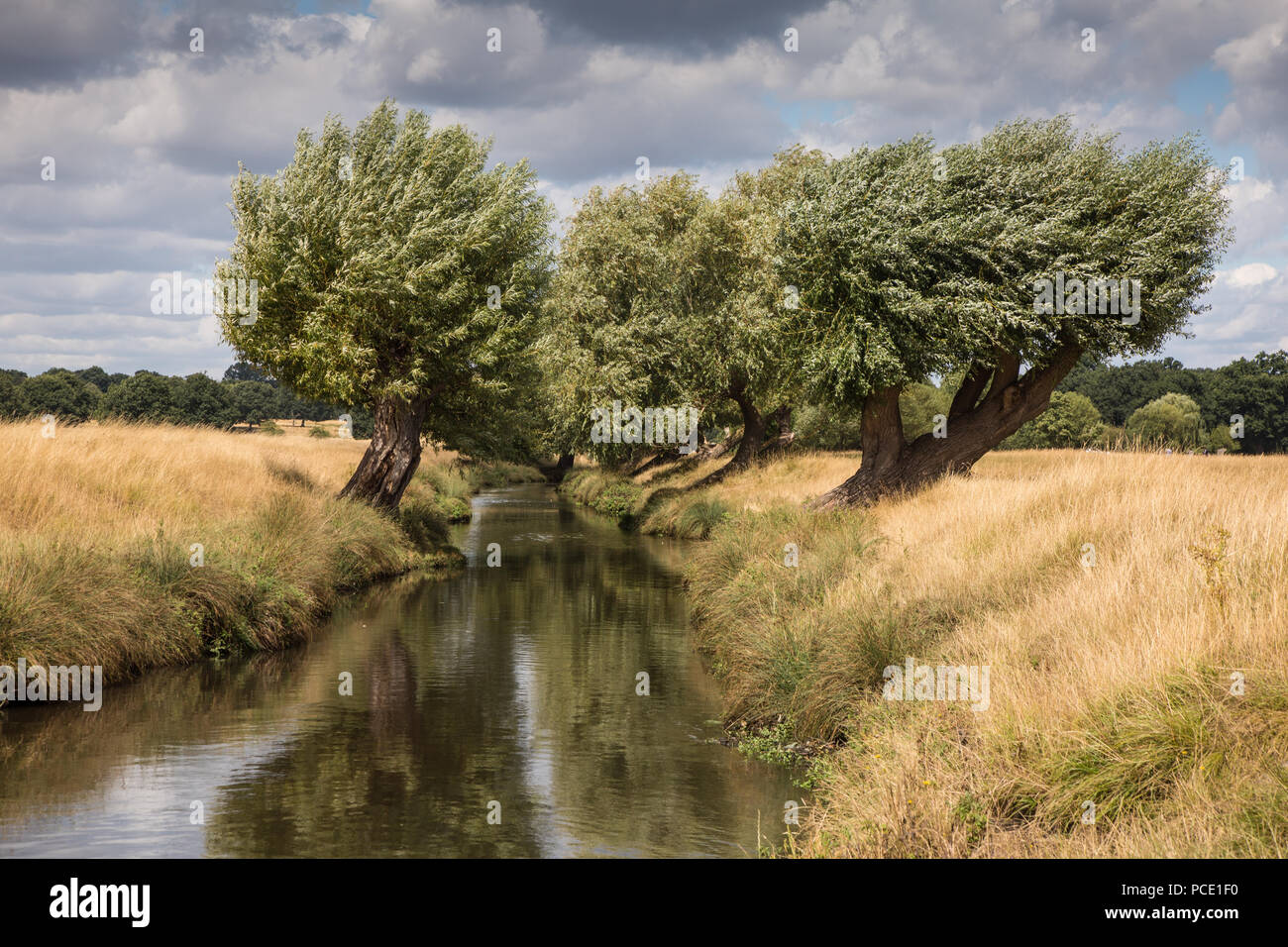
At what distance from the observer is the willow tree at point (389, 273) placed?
2431 centimetres

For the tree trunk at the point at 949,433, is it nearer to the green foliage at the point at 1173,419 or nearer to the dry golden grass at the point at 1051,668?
the dry golden grass at the point at 1051,668

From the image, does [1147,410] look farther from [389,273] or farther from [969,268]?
[389,273]

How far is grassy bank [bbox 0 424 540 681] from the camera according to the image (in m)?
12.8

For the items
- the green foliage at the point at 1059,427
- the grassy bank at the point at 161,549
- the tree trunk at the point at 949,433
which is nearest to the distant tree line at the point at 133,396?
the green foliage at the point at 1059,427

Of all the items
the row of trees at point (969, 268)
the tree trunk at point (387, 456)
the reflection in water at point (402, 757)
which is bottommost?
the reflection in water at point (402, 757)

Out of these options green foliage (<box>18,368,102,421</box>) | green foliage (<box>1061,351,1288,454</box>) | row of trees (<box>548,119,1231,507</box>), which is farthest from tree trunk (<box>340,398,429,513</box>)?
green foliage (<box>1061,351,1288,454</box>)

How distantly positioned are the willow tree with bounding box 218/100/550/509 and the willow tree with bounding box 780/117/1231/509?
8.43 metres

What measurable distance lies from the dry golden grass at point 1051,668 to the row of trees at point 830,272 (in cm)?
950

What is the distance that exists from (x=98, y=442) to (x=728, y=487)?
80.3 feet

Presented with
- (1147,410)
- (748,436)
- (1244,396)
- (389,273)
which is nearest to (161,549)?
(389,273)

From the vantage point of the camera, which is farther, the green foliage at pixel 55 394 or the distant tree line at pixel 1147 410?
the green foliage at pixel 55 394

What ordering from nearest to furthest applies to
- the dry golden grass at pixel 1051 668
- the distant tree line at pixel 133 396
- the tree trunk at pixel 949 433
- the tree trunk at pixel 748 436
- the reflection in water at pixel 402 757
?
the dry golden grass at pixel 1051 668, the reflection in water at pixel 402 757, the tree trunk at pixel 949 433, the tree trunk at pixel 748 436, the distant tree line at pixel 133 396

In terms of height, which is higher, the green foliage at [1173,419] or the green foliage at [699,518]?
the green foliage at [1173,419]

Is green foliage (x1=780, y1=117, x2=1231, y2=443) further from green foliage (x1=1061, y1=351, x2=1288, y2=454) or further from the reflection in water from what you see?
green foliage (x1=1061, y1=351, x2=1288, y2=454)
